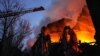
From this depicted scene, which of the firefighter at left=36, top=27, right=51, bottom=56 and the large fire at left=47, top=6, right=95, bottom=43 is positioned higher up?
the large fire at left=47, top=6, right=95, bottom=43

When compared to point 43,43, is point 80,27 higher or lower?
higher

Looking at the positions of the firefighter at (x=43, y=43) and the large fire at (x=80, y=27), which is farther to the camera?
the firefighter at (x=43, y=43)

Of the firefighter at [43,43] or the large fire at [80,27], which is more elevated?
the large fire at [80,27]

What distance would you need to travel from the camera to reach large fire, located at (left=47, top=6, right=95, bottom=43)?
42.8 metres

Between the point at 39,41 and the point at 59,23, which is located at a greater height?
the point at 59,23

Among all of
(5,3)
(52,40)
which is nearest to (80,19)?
(52,40)

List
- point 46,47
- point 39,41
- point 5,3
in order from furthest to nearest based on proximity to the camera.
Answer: point 39,41
point 46,47
point 5,3

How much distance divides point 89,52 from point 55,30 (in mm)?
17869

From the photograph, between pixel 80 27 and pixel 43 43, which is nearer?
pixel 43 43

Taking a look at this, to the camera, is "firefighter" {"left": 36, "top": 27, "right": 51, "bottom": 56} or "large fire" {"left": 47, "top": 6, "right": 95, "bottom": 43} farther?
"firefighter" {"left": 36, "top": 27, "right": 51, "bottom": 56}

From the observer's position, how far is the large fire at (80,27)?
140 feet

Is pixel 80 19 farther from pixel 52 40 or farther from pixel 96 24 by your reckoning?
pixel 96 24

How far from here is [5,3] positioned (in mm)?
28047

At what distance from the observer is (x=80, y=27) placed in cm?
4428
